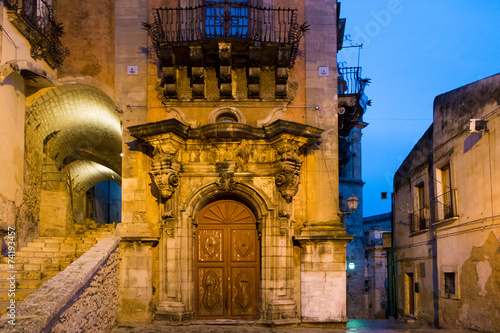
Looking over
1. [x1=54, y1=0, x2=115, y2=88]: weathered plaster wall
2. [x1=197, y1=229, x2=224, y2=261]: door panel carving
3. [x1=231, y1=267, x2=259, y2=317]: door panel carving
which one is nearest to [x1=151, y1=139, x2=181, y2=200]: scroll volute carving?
[x1=197, y1=229, x2=224, y2=261]: door panel carving

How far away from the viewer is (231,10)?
12.6m

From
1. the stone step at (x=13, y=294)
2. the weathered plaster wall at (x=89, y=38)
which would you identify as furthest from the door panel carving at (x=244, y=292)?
the weathered plaster wall at (x=89, y=38)

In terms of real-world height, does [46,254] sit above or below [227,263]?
above

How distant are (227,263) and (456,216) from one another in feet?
18.3

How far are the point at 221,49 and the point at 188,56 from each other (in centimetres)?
88

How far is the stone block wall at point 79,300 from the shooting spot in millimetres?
5941

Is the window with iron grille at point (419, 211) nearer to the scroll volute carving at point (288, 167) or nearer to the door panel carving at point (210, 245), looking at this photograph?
the scroll volute carving at point (288, 167)

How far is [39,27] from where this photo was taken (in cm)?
1173

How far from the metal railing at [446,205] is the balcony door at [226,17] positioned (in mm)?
6529

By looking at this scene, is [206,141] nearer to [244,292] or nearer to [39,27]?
[244,292]

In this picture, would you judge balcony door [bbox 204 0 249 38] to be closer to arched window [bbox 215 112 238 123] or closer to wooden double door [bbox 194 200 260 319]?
arched window [bbox 215 112 238 123]

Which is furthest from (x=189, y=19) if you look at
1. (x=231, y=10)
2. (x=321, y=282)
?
(x=321, y=282)

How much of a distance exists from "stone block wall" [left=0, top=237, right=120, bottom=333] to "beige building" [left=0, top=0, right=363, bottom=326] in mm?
1030

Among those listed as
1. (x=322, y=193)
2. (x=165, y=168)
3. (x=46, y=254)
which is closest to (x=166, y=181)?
(x=165, y=168)
